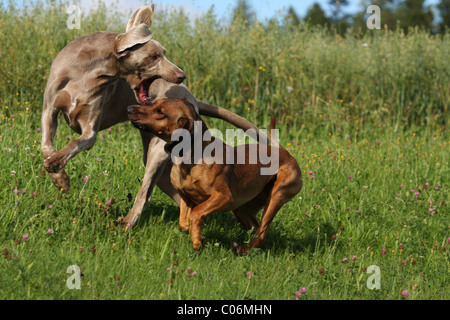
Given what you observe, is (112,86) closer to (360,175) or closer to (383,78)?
(360,175)

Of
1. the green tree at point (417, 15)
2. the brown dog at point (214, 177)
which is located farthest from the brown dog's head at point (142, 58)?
the green tree at point (417, 15)

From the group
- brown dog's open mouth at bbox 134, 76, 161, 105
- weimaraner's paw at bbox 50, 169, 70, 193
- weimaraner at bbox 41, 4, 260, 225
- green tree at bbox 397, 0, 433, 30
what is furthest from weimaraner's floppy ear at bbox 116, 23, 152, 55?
green tree at bbox 397, 0, 433, 30

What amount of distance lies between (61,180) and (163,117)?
1024mm

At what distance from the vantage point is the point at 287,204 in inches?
246

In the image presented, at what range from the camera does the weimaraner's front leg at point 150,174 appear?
508cm

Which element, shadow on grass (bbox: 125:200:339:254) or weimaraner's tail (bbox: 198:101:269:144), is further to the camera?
weimaraner's tail (bbox: 198:101:269:144)

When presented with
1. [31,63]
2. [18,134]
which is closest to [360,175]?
[18,134]

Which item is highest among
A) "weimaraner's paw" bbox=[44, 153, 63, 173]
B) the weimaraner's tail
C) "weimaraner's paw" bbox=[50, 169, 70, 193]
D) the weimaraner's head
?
the weimaraner's head

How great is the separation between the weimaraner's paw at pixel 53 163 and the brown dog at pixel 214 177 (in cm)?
63

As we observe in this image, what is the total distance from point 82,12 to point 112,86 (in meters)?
5.21

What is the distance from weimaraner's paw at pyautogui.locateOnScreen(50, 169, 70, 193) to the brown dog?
0.81m

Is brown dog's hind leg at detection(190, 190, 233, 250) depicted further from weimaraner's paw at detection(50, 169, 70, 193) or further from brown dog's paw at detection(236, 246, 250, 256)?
weimaraner's paw at detection(50, 169, 70, 193)

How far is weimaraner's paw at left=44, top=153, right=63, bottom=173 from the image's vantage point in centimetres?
440

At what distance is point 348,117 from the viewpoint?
9773 millimetres
